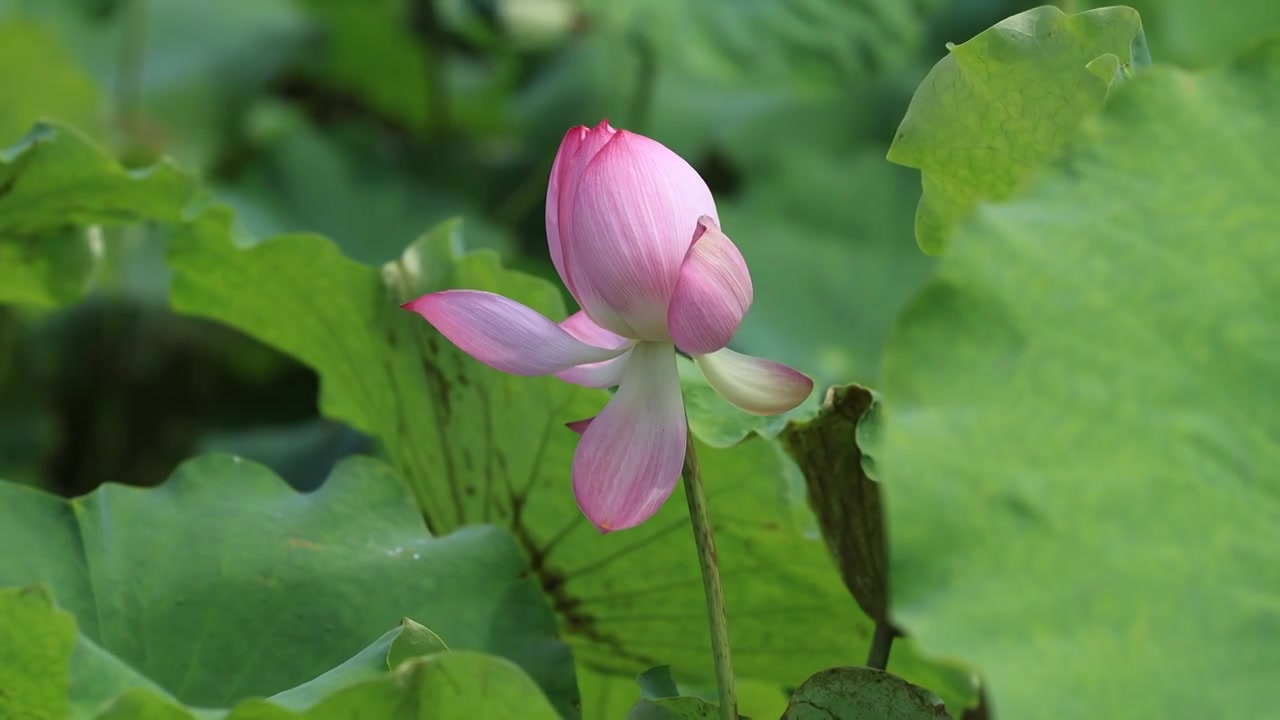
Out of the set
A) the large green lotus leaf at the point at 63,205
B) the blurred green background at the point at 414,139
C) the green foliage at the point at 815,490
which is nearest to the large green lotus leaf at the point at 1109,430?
the green foliage at the point at 815,490

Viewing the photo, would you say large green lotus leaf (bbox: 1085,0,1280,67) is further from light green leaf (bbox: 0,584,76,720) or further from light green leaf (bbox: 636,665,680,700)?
light green leaf (bbox: 0,584,76,720)

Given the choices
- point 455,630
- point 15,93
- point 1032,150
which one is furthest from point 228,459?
point 15,93

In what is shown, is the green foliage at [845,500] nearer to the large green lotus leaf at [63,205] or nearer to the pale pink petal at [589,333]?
the pale pink petal at [589,333]

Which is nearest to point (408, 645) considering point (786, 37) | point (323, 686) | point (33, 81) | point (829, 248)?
point (323, 686)

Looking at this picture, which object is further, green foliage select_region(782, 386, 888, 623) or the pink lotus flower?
green foliage select_region(782, 386, 888, 623)

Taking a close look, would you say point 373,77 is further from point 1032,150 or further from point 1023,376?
point 1023,376

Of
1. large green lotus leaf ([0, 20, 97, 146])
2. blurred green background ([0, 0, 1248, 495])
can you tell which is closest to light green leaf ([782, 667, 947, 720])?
blurred green background ([0, 0, 1248, 495])
